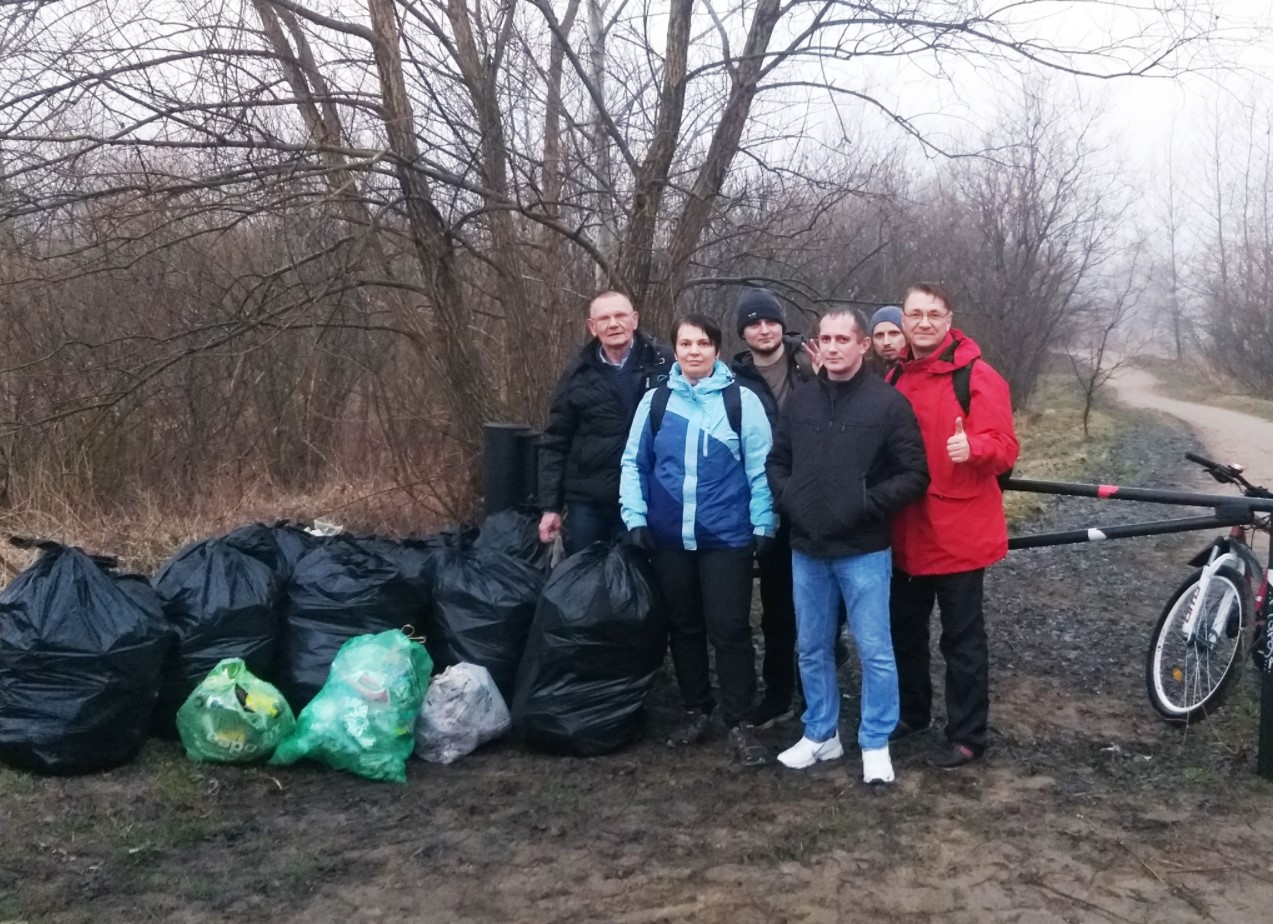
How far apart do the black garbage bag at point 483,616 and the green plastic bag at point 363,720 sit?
0.36 meters

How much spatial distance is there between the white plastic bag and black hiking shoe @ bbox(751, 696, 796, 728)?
1.03 metres

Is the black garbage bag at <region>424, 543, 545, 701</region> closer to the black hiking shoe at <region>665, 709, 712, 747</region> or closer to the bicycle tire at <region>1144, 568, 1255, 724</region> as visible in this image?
the black hiking shoe at <region>665, 709, 712, 747</region>

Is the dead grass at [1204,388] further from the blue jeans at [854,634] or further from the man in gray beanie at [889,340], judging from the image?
the blue jeans at [854,634]

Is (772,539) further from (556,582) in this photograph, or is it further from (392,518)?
(392,518)

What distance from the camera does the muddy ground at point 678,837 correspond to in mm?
2949

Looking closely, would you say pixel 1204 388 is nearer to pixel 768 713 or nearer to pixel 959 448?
pixel 768 713

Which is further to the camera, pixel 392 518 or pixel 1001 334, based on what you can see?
pixel 1001 334

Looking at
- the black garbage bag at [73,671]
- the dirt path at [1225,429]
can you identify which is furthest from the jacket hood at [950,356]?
the dirt path at [1225,429]

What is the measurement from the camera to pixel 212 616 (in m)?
3.98

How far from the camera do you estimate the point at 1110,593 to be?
259 inches

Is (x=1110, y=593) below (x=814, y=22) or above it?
below

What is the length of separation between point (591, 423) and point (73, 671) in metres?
2.01

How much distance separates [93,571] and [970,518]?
2995 mm

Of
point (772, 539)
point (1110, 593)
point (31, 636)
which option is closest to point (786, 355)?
point (772, 539)
